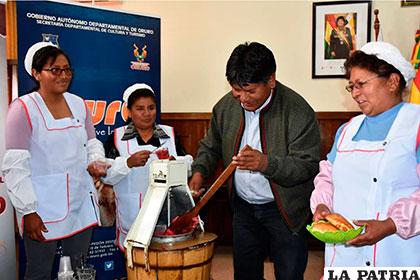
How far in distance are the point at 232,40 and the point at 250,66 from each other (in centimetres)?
280

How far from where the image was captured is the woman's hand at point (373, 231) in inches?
59.2

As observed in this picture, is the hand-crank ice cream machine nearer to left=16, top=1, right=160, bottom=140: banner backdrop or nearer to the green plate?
the green plate

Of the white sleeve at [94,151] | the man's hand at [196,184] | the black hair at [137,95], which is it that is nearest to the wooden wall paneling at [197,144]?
the black hair at [137,95]

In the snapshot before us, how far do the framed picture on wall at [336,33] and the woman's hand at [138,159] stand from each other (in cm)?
233

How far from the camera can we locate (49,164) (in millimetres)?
2559

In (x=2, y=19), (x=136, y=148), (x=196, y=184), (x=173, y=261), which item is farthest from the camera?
(x=136, y=148)

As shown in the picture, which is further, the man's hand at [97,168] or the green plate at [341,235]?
the man's hand at [97,168]

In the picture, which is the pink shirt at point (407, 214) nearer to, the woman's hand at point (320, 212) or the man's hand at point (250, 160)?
the woman's hand at point (320, 212)

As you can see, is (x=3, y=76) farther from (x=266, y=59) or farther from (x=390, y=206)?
(x=390, y=206)

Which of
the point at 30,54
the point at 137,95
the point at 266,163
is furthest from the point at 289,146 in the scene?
the point at 30,54

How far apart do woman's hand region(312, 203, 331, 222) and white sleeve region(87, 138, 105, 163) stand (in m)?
1.39

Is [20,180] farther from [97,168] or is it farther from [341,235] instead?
[341,235]

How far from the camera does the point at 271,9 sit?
15.5 ft

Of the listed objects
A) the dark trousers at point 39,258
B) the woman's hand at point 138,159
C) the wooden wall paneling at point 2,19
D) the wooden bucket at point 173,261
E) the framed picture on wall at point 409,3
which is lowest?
the dark trousers at point 39,258
